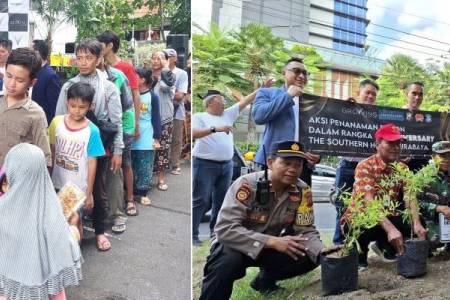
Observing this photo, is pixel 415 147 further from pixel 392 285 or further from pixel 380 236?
pixel 392 285

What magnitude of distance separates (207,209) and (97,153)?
44cm

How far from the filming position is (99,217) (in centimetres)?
198

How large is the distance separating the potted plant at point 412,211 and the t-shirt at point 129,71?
3.48ft

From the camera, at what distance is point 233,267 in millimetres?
1946

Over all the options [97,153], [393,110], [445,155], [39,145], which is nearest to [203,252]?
[97,153]

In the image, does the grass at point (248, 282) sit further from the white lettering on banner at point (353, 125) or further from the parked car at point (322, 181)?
the white lettering on banner at point (353, 125)

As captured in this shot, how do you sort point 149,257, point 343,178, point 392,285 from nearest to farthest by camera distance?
point 149,257
point 392,285
point 343,178

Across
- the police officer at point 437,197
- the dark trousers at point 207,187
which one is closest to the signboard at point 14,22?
the dark trousers at point 207,187

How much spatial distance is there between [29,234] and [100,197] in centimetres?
35

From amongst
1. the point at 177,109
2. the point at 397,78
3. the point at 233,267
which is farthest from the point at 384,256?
the point at 177,109

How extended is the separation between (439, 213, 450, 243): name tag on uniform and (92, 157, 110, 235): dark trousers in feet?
4.67

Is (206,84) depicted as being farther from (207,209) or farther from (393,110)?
(393,110)

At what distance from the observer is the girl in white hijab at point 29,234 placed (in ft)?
5.48

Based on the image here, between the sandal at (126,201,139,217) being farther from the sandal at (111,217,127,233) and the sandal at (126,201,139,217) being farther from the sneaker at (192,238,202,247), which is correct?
the sneaker at (192,238,202,247)
